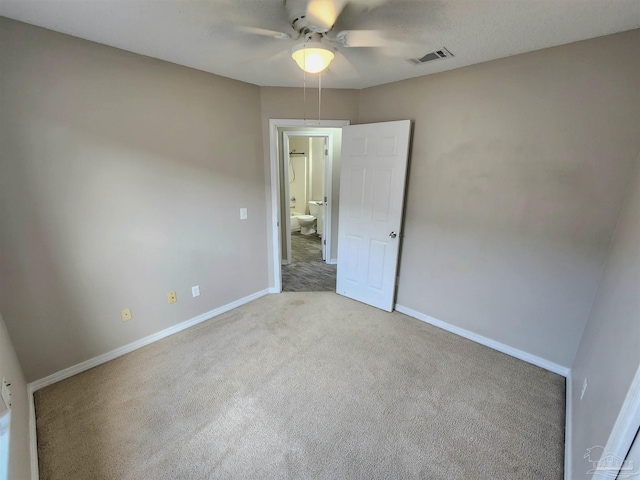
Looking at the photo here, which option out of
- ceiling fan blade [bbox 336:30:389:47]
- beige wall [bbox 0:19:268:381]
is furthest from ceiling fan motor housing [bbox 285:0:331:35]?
beige wall [bbox 0:19:268:381]

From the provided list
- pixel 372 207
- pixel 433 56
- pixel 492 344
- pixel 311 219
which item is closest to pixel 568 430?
pixel 492 344

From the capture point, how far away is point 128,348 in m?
2.30

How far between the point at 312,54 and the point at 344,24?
0.28 meters

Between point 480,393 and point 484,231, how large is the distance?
126cm

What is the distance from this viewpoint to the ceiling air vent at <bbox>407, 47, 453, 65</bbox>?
1.95 metres

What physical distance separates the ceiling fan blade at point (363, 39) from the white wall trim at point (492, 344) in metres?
2.43

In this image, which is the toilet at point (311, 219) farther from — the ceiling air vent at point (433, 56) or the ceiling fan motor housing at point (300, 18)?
the ceiling fan motor housing at point (300, 18)

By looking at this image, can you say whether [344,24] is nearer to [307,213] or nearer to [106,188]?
[106,188]

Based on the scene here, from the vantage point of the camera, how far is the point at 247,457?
148cm

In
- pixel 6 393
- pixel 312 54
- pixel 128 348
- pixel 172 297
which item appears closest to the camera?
pixel 6 393

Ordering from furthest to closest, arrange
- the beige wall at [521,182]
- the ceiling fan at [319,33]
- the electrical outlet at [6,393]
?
the beige wall at [521,182], the ceiling fan at [319,33], the electrical outlet at [6,393]

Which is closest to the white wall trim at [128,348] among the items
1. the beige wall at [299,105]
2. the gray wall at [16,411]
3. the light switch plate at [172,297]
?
the gray wall at [16,411]

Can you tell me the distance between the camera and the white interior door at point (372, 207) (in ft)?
8.80

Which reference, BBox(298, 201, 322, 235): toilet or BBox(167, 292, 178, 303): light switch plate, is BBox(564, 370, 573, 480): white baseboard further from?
BBox(298, 201, 322, 235): toilet
